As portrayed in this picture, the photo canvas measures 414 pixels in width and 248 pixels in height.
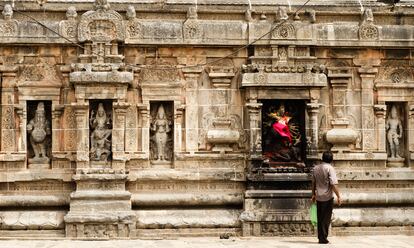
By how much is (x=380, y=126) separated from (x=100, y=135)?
7.22m

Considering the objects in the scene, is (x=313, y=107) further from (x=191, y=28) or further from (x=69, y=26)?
(x=69, y=26)

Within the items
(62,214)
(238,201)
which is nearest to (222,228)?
(238,201)

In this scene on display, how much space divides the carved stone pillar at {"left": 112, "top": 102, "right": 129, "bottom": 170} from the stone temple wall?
3cm

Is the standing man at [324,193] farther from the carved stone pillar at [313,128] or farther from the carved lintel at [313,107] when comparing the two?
the carved lintel at [313,107]

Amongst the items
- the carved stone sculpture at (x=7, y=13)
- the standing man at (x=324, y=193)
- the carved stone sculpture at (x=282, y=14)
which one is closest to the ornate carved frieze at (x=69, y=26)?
the carved stone sculpture at (x=7, y=13)

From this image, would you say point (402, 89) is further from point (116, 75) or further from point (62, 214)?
point (62, 214)

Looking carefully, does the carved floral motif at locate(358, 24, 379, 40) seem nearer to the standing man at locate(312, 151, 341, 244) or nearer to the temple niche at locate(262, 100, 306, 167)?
the temple niche at locate(262, 100, 306, 167)

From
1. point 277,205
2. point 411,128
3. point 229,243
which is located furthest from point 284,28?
point 229,243

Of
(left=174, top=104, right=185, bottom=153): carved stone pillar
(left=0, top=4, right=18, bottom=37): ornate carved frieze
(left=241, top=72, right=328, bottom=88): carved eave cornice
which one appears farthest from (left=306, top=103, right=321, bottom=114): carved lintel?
(left=0, top=4, right=18, bottom=37): ornate carved frieze

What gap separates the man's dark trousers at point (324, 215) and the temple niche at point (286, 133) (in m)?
2.48

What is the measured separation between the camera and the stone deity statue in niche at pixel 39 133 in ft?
54.0

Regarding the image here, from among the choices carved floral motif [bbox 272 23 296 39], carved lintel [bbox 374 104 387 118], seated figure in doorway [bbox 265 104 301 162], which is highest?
carved floral motif [bbox 272 23 296 39]

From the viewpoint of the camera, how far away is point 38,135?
53.9 feet

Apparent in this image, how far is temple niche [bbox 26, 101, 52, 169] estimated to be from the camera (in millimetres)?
16469
